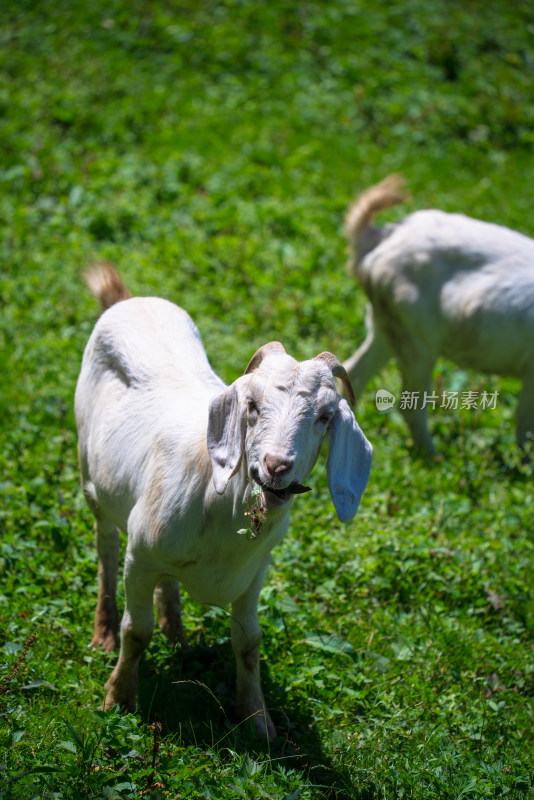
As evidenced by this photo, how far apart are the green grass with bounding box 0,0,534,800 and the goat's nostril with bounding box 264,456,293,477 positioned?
4.02 feet

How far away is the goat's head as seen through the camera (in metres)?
2.85

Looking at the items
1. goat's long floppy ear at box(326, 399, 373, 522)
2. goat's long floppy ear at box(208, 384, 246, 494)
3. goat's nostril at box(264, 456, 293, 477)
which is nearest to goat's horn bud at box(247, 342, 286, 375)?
goat's long floppy ear at box(208, 384, 246, 494)

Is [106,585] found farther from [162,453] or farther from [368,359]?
[368,359]

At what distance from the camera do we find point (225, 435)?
10.3ft

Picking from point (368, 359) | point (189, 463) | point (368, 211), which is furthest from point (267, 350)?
point (368, 211)

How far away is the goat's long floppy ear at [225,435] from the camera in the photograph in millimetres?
3055

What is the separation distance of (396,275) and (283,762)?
3991 mm

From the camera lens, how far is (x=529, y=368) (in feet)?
21.3

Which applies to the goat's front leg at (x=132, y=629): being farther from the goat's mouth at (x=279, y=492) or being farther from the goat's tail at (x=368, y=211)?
the goat's tail at (x=368, y=211)

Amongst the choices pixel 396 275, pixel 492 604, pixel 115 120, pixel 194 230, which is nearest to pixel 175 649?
pixel 492 604

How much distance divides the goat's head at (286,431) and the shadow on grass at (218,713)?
1.01 metres

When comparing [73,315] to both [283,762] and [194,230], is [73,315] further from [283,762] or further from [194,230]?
[283,762]

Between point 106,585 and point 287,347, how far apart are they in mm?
3536

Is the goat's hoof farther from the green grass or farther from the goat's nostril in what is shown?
the goat's nostril
